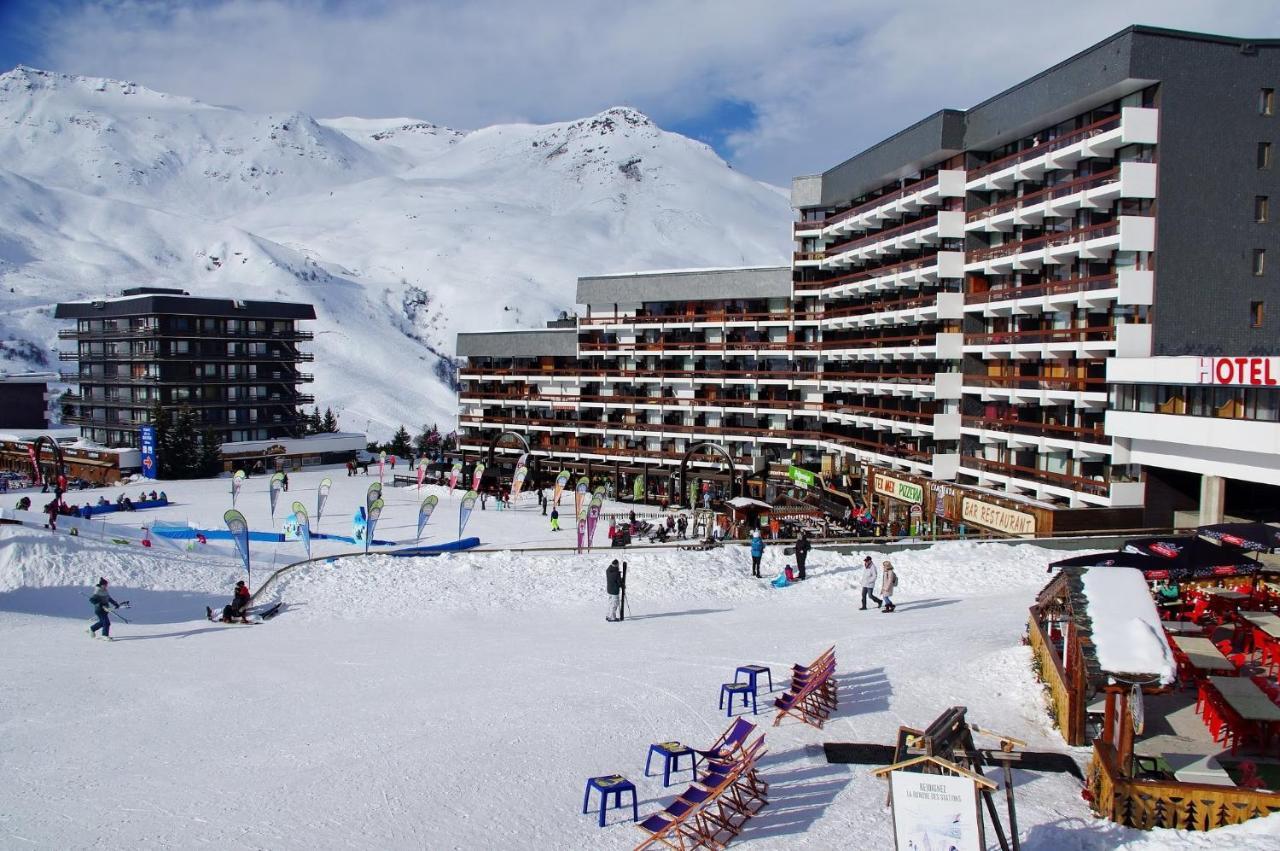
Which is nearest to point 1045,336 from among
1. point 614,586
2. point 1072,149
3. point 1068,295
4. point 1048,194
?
point 1068,295

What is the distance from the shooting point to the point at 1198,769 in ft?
40.8

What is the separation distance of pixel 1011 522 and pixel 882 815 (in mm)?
24134

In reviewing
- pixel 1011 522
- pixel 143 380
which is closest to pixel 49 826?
pixel 1011 522

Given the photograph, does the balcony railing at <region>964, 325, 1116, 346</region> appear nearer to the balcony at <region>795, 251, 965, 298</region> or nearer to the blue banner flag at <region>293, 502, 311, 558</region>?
the balcony at <region>795, 251, 965, 298</region>

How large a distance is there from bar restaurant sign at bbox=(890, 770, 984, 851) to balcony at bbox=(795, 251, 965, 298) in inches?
1567

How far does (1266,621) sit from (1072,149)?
2433 cm

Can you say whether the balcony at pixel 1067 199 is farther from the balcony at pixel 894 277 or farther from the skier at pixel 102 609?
the skier at pixel 102 609

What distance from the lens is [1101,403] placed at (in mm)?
35938

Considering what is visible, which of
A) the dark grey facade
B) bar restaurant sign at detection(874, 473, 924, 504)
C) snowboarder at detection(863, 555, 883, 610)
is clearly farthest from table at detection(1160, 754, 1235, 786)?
bar restaurant sign at detection(874, 473, 924, 504)

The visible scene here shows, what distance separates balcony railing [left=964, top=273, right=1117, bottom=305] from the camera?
3609cm

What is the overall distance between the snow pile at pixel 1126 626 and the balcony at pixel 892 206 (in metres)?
35.1

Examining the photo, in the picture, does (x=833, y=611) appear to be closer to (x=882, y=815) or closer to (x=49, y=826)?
(x=882, y=815)

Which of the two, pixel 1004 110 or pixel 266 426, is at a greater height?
pixel 1004 110

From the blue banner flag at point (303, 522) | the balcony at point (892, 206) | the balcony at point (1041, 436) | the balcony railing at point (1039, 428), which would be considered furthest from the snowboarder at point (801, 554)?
the balcony at point (892, 206)
